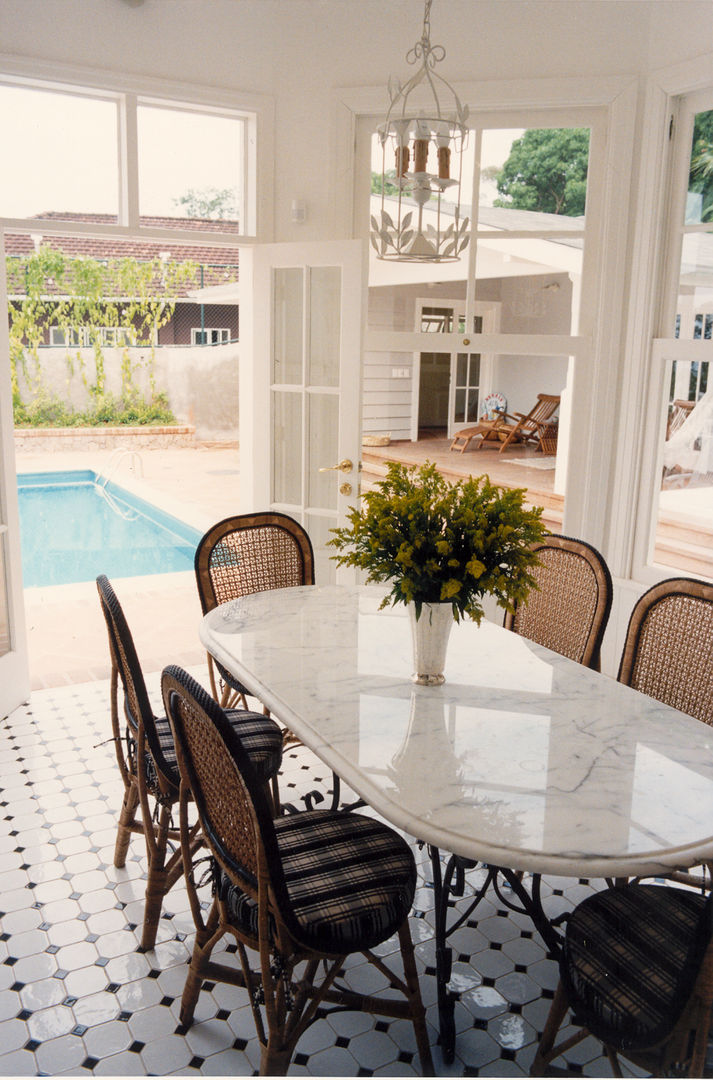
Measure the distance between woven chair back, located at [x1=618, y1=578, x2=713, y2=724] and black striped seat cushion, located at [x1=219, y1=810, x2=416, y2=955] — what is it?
92cm

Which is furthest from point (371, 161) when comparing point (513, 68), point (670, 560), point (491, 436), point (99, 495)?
point (99, 495)

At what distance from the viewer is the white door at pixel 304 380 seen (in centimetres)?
418

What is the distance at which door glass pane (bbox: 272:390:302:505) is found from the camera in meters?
4.45

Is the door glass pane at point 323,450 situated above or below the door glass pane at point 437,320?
below

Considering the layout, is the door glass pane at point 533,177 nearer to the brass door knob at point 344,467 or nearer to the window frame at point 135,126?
the window frame at point 135,126

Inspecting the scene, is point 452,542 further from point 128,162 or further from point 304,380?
point 128,162

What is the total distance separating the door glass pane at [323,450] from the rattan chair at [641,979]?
271 cm

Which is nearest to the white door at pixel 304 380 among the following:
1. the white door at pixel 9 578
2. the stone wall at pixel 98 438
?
the white door at pixel 9 578

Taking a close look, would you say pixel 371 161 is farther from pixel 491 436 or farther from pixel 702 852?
pixel 702 852

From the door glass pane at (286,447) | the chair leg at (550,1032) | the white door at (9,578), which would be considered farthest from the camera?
the door glass pane at (286,447)

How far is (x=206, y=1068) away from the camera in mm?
2053

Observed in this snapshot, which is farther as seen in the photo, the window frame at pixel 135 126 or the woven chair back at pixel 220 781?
the window frame at pixel 135 126

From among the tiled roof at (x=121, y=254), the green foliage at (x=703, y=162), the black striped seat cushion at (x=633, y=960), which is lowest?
the black striped seat cushion at (x=633, y=960)

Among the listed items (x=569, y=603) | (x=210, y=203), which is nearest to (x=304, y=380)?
(x=210, y=203)
